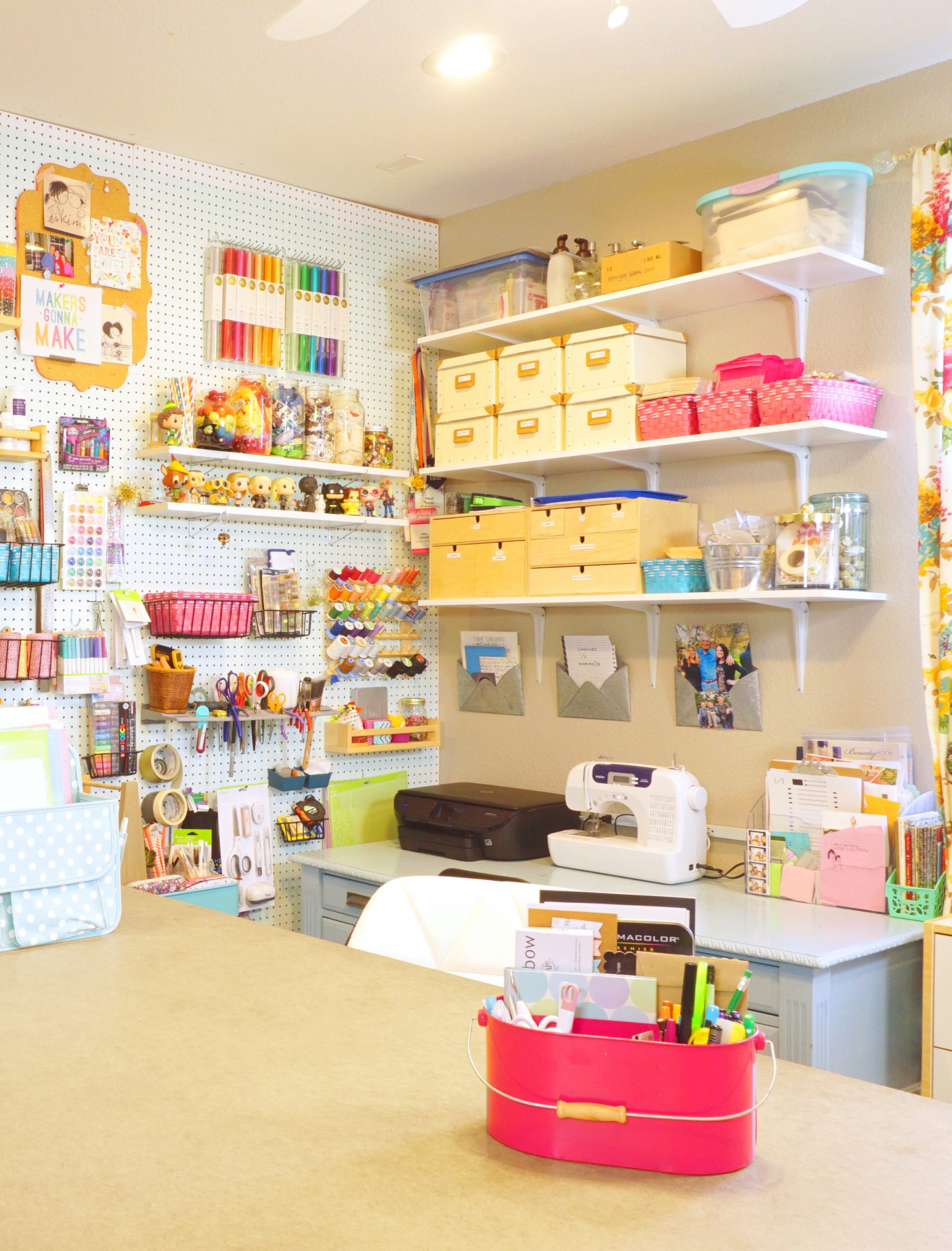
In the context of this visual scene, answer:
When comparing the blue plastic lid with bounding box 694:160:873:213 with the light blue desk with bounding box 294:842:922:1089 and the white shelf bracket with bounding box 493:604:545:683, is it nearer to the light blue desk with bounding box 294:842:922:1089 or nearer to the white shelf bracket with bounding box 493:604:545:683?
the white shelf bracket with bounding box 493:604:545:683

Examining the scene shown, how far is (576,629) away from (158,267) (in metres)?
1.72

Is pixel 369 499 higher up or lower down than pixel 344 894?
higher up

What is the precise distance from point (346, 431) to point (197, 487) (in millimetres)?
589

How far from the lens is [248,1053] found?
1.33m

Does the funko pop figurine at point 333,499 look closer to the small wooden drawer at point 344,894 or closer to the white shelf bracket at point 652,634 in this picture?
the white shelf bracket at point 652,634

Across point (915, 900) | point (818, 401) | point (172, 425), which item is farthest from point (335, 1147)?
point (172, 425)

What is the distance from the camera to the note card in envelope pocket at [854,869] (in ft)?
9.35

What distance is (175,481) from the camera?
352 centimetres

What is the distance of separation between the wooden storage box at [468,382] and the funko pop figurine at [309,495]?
48 centimetres

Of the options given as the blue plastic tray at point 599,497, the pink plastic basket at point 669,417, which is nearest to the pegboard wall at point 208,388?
the blue plastic tray at point 599,497

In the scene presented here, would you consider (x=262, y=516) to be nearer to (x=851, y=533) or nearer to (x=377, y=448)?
(x=377, y=448)

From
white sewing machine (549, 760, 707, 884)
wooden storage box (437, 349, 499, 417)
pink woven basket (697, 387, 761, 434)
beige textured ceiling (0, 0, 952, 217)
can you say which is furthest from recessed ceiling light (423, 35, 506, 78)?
white sewing machine (549, 760, 707, 884)

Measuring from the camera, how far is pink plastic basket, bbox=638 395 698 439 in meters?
3.28

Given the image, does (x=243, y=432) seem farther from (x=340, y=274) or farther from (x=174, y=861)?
(x=174, y=861)
